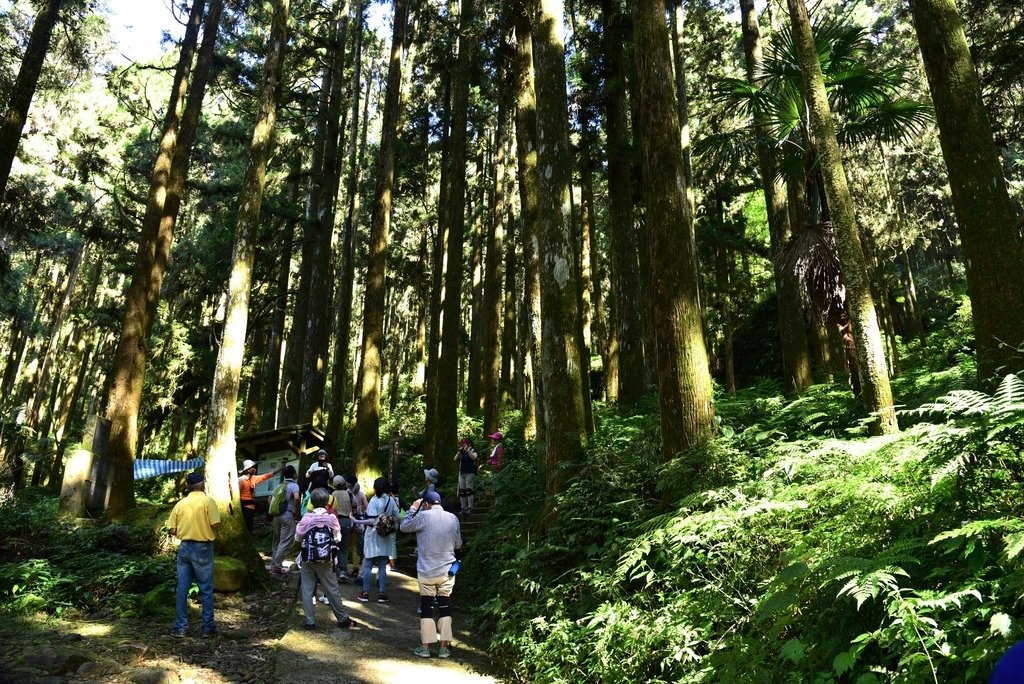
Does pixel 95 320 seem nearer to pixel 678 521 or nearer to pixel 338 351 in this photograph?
pixel 338 351

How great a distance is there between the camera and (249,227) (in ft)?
41.2

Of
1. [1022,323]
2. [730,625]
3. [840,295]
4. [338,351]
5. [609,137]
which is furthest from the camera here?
[338,351]

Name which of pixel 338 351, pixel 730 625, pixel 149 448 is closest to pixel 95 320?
pixel 338 351

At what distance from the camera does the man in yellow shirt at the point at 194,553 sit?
319 inches

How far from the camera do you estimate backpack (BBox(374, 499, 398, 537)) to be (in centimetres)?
1085

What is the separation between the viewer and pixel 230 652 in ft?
25.3

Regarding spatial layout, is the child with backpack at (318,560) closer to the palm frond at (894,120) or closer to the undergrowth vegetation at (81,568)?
the undergrowth vegetation at (81,568)

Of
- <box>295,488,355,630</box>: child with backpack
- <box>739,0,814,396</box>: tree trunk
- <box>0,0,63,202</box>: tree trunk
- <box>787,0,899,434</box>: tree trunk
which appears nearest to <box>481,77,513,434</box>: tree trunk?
<box>739,0,814,396</box>: tree trunk

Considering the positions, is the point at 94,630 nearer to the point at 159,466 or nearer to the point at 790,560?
the point at 790,560

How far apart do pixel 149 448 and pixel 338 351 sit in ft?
85.4

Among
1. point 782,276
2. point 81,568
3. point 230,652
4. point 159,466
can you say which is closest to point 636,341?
point 782,276

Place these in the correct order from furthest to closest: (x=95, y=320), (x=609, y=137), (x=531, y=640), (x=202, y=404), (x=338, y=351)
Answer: (x=202, y=404)
(x=95, y=320)
(x=338, y=351)
(x=609, y=137)
(x=531, y=640)

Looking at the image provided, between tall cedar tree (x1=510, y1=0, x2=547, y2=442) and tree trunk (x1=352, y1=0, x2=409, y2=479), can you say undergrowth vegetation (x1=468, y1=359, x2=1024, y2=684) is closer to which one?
tall cedar tree (x1=510, y1=0, x2=547, y2=442)

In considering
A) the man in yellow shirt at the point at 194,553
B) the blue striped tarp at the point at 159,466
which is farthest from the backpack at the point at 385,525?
the blue striped tarp at the point at 159,466
